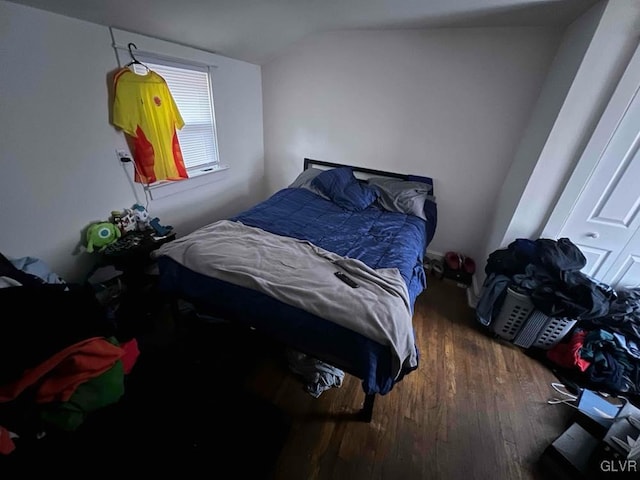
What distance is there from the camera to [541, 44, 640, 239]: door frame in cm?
155

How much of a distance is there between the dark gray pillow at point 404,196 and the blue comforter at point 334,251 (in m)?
0.10

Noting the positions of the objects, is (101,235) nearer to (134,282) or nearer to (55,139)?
(134,282)

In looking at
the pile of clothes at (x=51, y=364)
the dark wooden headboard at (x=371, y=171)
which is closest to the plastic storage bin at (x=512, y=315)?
the dark wooden headboard at (x=371, y=171)

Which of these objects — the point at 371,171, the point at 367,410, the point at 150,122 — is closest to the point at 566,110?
the point at 371,171

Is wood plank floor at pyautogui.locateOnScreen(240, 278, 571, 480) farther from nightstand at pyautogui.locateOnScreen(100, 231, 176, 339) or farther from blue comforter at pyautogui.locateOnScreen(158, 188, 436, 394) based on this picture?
nightstand at pyautogui.locateOnScreen(100, 231, 176, 339)

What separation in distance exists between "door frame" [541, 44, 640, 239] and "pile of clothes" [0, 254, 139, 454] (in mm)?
2805

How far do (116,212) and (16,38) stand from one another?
107 centimetres

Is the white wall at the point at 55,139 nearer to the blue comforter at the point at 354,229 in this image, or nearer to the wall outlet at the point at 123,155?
the wall outlet at the point at 123,155

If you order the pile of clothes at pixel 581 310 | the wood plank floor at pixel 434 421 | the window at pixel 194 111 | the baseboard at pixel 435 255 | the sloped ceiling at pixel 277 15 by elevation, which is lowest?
the wood plank floor at pixel 434 421

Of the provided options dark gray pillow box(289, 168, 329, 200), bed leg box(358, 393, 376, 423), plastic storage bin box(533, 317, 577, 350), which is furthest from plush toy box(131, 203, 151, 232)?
plastic storage bin box(533, 317, 577, 350)

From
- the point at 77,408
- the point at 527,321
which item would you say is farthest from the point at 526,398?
the point at 77,408

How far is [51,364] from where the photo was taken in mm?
971

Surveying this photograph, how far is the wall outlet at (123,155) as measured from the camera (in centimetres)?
197

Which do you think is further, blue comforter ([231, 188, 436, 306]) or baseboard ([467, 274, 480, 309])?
baseboard ([467, 274, 480, 309])
